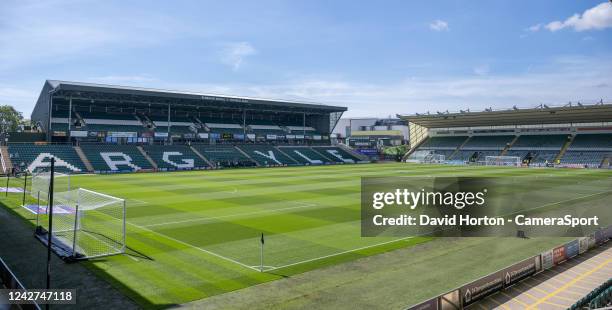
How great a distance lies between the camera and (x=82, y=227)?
23.4 m

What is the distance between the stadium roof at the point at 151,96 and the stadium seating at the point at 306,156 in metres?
9.51

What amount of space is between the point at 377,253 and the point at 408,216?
10.1 metres

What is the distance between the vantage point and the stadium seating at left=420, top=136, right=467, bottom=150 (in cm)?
10361

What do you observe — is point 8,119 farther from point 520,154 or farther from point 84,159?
point 520,154

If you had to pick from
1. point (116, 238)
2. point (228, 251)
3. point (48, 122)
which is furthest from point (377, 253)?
point (48, 122)

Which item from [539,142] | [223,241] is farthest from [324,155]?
[223,241]

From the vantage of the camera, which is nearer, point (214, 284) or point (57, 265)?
point (214, 284)

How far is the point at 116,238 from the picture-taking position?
68.8 ft

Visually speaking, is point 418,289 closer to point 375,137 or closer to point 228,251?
point 228,251

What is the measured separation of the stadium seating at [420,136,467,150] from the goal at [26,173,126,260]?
89484 millimetres

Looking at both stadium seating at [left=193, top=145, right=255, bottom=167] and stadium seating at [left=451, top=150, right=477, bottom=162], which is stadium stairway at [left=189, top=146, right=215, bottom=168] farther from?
stadium seating at [left=451, top=150, right=477, bottom=162]

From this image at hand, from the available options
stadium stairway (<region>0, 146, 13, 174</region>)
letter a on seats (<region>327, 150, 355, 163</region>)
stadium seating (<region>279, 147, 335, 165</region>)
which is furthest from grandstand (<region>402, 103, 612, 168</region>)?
stadium stairway (<region>0, 146, 13, 174</region>)

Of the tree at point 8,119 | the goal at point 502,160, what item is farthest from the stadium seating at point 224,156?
the goal at point 502,160

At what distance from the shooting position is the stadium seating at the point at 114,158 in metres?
63.4
